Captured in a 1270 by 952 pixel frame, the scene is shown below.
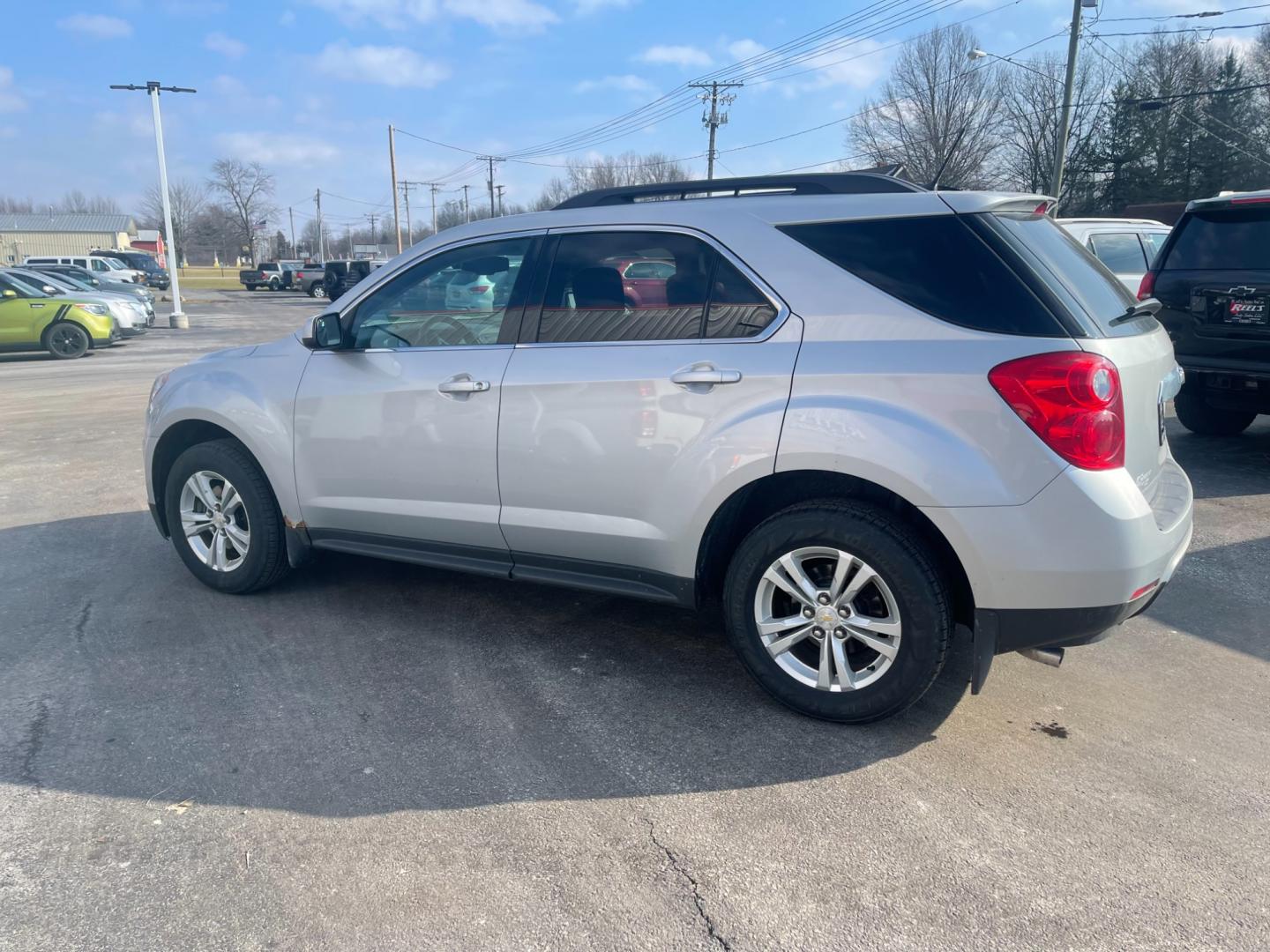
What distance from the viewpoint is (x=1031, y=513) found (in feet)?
9.87

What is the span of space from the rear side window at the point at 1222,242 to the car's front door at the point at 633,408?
5233 mm

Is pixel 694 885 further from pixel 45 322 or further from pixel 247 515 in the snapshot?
pixel 45 322

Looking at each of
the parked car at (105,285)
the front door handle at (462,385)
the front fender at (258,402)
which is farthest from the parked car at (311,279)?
the front door handle at (462,385)

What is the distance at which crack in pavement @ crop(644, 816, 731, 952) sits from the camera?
7.93 feet

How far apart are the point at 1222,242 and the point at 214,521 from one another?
714 centimetres

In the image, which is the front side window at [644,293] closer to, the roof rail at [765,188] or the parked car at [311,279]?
the roof rail at [765,188]

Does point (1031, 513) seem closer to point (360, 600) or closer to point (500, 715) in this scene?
point (500, 715)

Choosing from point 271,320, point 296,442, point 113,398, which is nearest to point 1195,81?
point 271,320

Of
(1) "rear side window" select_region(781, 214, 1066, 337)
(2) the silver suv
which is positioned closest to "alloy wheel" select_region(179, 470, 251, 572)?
(2) the silver suv

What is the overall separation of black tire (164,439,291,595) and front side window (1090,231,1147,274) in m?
9.64

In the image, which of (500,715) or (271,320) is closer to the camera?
(500,715)

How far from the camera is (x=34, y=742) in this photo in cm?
342

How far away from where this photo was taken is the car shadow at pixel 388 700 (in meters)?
3.19

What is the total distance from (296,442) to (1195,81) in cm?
5315
